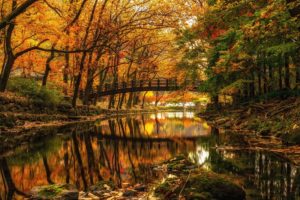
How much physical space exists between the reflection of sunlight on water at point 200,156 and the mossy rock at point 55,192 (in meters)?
3.40

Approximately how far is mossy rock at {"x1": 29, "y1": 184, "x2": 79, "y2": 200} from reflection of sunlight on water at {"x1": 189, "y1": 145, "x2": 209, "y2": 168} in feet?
11.2

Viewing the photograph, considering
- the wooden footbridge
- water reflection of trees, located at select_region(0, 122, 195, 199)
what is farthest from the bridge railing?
water reflection of trees, located at select_region(0, 122, 195, 199)

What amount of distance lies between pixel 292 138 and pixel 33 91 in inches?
697

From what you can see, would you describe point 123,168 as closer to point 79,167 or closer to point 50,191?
point 79,167

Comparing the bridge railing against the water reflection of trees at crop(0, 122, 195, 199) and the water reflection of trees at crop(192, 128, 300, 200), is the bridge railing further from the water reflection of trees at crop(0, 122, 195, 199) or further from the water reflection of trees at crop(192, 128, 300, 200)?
the water reflection of trees at crop(192, 128, 300, 200)

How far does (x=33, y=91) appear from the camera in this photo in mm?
22141

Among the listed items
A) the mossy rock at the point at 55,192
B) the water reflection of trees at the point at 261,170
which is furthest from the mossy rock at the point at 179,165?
the mossy rock at the point at 55,192

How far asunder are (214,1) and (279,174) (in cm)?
1845

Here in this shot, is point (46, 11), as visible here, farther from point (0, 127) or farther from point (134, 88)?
point (134, 88)

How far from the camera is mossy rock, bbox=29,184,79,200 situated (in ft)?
17.2

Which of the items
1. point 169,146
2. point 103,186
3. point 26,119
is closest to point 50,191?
point 103,186

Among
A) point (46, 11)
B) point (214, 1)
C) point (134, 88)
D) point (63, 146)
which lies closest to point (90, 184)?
point (63, 146)

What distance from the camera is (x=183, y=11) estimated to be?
2208cm

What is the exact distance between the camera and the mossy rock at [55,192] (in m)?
5.25
